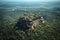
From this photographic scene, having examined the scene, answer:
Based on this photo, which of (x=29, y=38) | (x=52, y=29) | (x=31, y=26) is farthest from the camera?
(x=52, y=29)

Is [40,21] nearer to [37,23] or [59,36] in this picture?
[37,23]

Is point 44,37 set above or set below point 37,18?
below

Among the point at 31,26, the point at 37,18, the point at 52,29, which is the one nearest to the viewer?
the point at 31,26

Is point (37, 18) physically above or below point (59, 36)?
above

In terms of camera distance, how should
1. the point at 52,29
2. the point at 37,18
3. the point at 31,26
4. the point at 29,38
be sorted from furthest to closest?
1. the point at 37,18
2. the point at 52,29
3. the point at 31,26
4. the point at 29,38

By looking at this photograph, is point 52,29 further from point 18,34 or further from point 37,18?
point 18,34

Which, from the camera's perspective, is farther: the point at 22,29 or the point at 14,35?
the point at 22,29

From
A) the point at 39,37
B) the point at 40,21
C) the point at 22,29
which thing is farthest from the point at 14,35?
the point at 40,21

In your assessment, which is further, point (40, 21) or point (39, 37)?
point (40, 21)

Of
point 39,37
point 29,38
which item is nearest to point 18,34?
point 29,38
